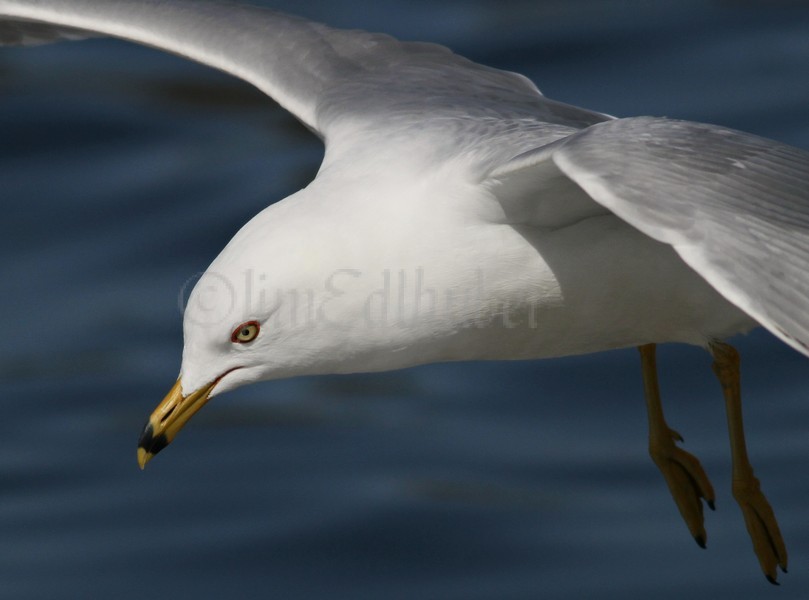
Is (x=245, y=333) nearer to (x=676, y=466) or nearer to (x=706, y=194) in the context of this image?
(x=706, y=194)

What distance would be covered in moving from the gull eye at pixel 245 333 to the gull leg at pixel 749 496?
1590mm

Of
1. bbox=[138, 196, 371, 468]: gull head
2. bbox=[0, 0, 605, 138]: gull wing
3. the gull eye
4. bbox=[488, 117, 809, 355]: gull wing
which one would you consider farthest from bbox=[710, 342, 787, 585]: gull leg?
the gull eye

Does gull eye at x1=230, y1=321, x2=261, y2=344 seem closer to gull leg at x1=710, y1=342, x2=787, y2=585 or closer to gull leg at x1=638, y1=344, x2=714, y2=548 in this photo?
gull leg at x1=710, y1=342, x2=787, y2=585

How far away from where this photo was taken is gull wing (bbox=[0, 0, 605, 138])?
588 centimetres

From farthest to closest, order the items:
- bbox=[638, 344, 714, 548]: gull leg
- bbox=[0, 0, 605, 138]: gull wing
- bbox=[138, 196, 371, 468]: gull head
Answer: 1. bbox=[638, 344, 714, 548]: gull leg
2. bbox=[0, 0, 605, 138]: gull wing
3. bbox=[138, 196, 371, 468]: gull head

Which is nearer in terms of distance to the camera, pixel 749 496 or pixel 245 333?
pixel 245 333

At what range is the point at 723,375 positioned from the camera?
5758 mm

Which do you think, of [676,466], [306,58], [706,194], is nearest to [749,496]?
[676,466]

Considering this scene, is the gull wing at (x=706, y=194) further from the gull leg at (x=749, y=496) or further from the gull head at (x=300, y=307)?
the gull leg at (x=749, y=496)

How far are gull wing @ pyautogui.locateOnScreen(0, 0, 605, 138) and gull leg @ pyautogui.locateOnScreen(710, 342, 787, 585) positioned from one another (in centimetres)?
87

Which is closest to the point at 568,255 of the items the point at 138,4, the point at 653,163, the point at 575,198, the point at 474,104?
the point at 575,198

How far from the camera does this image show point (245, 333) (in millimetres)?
4770

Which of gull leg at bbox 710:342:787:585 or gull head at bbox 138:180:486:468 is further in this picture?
gull leg at bbox 710:342:787:585

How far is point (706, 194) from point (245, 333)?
116 cm
